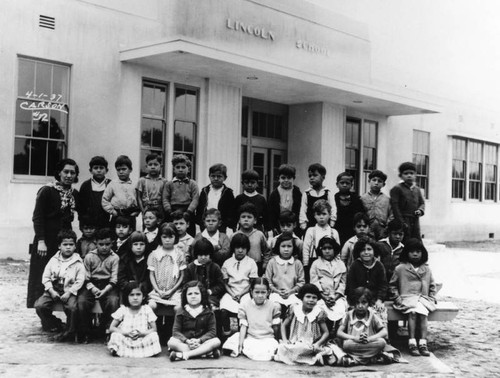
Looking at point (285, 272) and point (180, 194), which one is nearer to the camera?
point (285, 272)

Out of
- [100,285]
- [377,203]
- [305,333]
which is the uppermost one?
[377,203]

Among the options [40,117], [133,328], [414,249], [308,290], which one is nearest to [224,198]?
[308,290]

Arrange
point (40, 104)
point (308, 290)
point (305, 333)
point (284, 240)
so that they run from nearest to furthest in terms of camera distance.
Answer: point (305, 333) → point (308, 290) → point (284, 240) → point (40, 104)

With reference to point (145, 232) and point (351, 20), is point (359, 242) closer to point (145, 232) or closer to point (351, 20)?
point (145, 232)

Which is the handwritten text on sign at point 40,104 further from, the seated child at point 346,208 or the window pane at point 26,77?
the seated child at point 346,208

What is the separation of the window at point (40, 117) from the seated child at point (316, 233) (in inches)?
231

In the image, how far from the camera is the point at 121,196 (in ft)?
22.0

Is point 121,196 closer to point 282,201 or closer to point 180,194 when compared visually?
point 180,194

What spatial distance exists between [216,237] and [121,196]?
1259 mm

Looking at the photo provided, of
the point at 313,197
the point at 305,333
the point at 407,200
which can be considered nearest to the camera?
the point at 305,333

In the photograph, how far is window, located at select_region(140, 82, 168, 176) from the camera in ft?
37.0

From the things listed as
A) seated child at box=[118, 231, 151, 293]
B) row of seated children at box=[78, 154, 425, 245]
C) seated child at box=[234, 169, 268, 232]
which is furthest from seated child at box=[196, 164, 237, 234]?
seated child at box=[118, 231, 151, 293]

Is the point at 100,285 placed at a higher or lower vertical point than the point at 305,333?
higher

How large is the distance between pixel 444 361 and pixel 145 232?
125 inches
